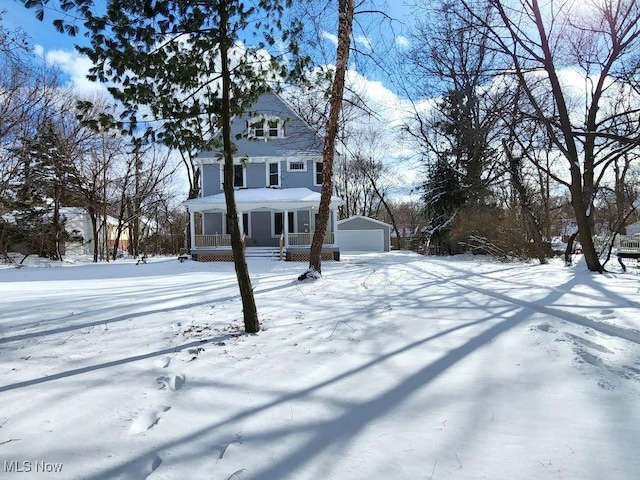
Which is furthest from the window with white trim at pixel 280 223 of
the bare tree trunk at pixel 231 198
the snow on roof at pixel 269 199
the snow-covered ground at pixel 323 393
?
the bare tree trunk at pixel 231 198

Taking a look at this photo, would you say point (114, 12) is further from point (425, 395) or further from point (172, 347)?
point (425, 395)

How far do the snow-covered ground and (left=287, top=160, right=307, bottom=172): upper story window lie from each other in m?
15.9

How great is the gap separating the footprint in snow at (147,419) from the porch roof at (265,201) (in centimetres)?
1549

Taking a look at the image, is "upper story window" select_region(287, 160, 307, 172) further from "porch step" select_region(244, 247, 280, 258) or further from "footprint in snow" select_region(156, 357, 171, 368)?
"footprint in snow" select_region(156, 357, 171, 368)

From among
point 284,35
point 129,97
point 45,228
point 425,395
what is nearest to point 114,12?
point 129,97

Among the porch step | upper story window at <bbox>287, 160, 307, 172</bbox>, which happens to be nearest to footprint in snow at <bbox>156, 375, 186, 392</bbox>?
the porch step

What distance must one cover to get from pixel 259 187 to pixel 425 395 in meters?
19.2

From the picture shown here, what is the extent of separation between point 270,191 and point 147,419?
1820cm

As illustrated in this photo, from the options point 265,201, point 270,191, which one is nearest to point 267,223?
point 270,191

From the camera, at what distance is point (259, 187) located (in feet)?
70.2

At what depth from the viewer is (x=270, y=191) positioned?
20.5 metres

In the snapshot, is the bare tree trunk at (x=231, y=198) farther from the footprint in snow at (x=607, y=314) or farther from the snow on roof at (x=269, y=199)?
the snow on roof at (x=269, y=199)

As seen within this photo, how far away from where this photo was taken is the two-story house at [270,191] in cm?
1934

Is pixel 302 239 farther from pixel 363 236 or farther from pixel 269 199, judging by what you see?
pixel 363 236
